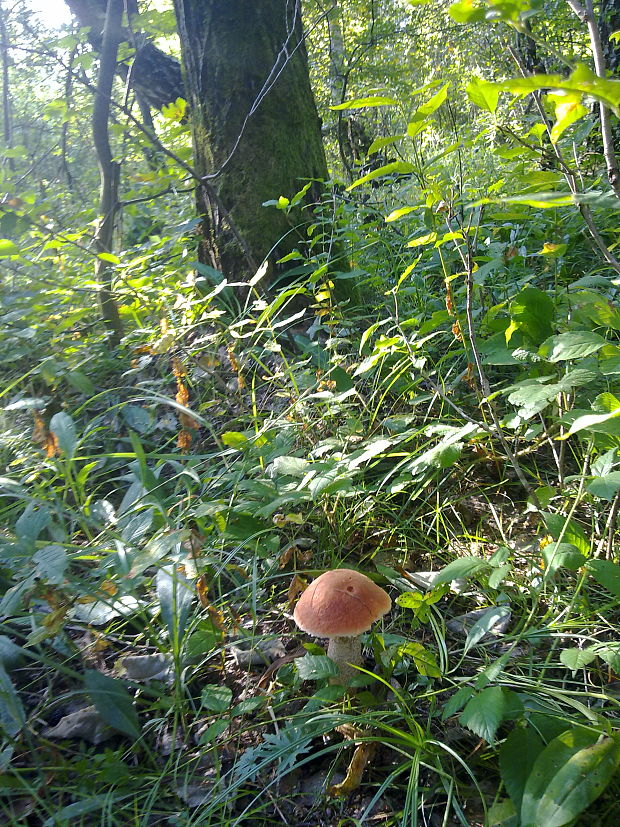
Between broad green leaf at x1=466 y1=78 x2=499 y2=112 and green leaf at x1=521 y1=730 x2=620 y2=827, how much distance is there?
1104mm

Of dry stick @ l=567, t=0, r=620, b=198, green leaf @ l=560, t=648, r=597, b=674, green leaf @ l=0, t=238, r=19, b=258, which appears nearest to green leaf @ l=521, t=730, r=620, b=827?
green leaf @ l=560, t=648, r=597, b=674

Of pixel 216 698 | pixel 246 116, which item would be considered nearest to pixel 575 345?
pixel 216 698

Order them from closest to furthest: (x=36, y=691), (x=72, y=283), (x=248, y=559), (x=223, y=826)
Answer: (x=223, y=826) → (x=36, y=691) → (x=248, y=559) → (x=72, y=283)

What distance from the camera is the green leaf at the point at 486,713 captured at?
94cm

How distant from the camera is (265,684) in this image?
143cm

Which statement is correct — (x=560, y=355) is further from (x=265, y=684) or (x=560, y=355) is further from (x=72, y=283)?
(x=72, y=283)

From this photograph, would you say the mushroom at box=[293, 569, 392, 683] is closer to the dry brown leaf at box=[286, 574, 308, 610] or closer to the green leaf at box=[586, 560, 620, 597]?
the dry brown leaf at box=[286, 574, 308, 610]

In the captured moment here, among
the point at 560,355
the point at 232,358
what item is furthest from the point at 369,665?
the point at 232,358

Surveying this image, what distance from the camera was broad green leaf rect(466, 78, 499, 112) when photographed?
3.16 feet

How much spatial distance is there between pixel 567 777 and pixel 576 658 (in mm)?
211

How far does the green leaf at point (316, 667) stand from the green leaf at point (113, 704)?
0.43 metres

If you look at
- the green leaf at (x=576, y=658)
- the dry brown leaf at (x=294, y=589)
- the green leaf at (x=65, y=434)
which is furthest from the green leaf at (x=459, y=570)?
the green leaf at (x=65, y=434)

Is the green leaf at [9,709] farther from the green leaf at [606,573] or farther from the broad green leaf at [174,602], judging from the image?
the green leaf at [606,573]

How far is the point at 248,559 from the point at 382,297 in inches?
65.4
